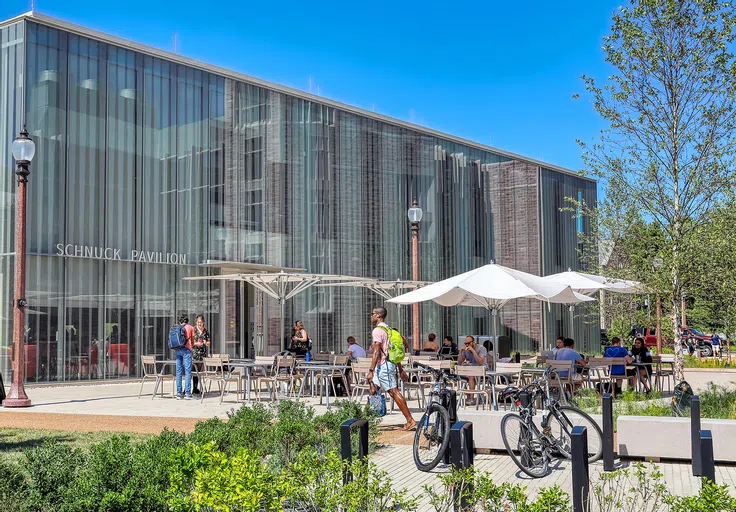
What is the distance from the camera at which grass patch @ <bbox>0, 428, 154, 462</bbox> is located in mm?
10309

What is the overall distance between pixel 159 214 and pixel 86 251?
9.07ft

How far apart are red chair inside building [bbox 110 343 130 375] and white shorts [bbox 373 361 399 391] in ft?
40.5

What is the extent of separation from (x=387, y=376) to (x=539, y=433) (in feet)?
12.0

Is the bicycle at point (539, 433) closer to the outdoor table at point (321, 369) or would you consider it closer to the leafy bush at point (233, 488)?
the leafy bush at point (233, 488)

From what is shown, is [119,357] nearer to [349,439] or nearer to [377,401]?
[377,401]

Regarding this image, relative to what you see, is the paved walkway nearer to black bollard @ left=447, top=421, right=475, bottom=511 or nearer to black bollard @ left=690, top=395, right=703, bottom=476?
black bollard @ left=690, top=395, right=703, bottom=476

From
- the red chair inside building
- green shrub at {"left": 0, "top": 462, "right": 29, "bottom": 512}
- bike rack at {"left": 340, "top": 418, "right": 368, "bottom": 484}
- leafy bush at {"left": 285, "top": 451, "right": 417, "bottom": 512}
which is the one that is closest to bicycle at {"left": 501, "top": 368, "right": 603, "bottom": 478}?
bike rack at {"left": 340, "top": 418, "right": 368, "bottom": 484}

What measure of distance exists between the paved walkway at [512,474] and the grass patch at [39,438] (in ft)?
10.4

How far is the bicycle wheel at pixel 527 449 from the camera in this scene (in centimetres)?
851

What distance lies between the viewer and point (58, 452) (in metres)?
6.60

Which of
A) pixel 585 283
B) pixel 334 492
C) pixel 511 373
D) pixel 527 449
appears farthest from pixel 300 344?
pixel 334 492

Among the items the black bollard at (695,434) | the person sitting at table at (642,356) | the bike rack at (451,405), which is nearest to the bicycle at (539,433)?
the bike rack at (451,405)

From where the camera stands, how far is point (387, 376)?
39.5 feet

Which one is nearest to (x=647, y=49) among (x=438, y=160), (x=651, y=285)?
(x=651, y=285)
